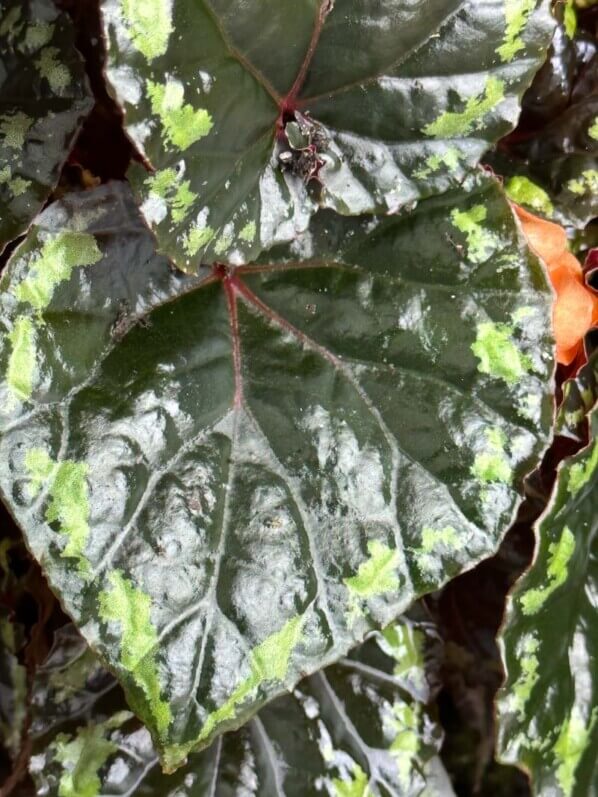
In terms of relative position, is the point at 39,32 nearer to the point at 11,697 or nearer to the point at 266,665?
the point at 266,665

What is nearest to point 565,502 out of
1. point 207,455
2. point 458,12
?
point 207,455

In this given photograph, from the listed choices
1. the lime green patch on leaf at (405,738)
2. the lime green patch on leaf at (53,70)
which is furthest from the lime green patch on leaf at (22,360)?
the lime green patch on leaf at (405,738)

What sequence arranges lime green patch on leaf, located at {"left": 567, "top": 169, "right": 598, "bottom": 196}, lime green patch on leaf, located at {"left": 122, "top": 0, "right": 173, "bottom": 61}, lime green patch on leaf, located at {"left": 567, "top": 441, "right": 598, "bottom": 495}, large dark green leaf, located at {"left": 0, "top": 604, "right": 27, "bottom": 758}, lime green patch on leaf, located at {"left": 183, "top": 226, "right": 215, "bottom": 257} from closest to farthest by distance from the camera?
lime green patch on leaf, located at {"left": 122, "top": 0, "right": 173, "bottom": 61} < lime green patch on leaf, located at {"left": 183, "top": 226, "right": 215, "bottom": 257} < lime green patch on leaf, located at {"left": 567, "top": 441, "right": 598, "bottom": 495} < lime green patch on leaf, located at {"left": 567, "top": 169, "right": 598, "bottom": 196} < large dark green leaf, located at {"left": 0, "top": 604, "right": 27, "bottom": 758}

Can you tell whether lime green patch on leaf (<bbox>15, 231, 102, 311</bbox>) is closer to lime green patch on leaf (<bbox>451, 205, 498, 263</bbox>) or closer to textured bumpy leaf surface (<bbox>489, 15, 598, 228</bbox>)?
lime green patch on leaf (<bbox>451, 205, 498, 263</bbox>)

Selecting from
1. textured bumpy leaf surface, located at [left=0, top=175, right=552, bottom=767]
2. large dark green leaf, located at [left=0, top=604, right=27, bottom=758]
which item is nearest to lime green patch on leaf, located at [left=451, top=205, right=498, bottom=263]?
textured bumpy leaf surface, located at [left=0, top=175, right=552, bottom=767]

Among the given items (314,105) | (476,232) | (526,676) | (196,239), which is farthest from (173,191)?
(526,676)

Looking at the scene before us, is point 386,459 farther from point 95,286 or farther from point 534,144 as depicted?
point 534,144
